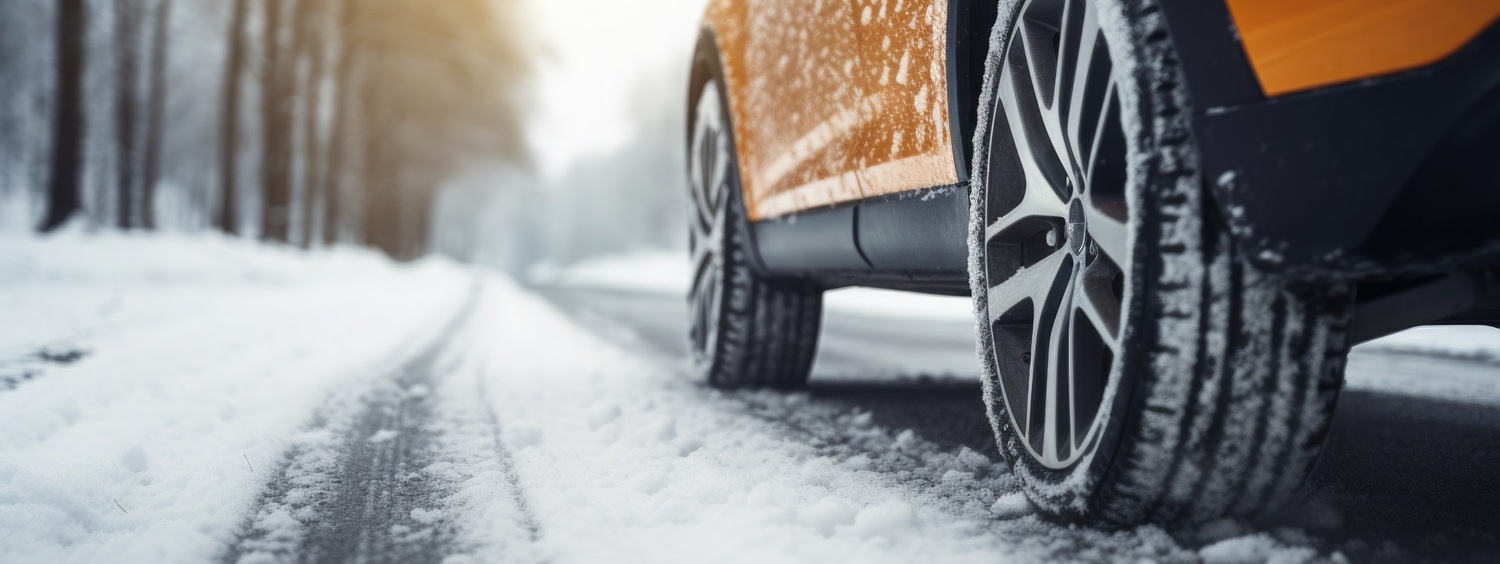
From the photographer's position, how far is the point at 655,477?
75.2 inches

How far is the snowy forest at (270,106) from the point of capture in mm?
13180

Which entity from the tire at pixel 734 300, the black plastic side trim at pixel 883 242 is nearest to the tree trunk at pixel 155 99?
the tire at pixel 734 300

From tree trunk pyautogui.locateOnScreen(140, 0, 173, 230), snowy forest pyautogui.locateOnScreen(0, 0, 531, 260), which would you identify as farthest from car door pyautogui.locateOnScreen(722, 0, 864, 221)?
tree trunk pyautogui.locateOnScreen(140, 0, 173, 230)

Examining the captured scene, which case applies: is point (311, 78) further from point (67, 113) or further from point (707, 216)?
point (707, 216)

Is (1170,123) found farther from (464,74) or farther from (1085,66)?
(464,74)

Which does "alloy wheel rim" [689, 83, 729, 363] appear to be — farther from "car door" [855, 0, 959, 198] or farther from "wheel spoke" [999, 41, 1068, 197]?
"wheel spoke" [999, 41, 1068, 197]

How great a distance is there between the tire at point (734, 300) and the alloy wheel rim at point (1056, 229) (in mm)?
1424

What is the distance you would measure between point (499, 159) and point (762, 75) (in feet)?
86.4

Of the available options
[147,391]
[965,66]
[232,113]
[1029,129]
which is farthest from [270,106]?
[1029,129]

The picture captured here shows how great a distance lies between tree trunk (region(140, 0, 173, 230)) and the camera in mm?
20172

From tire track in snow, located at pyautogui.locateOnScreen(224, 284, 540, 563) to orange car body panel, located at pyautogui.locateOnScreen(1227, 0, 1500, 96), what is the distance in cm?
130

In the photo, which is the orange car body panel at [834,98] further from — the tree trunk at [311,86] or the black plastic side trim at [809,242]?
the tree trunk at [311,86]

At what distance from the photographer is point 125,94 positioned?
15.6m

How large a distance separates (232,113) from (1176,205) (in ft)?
48.7
